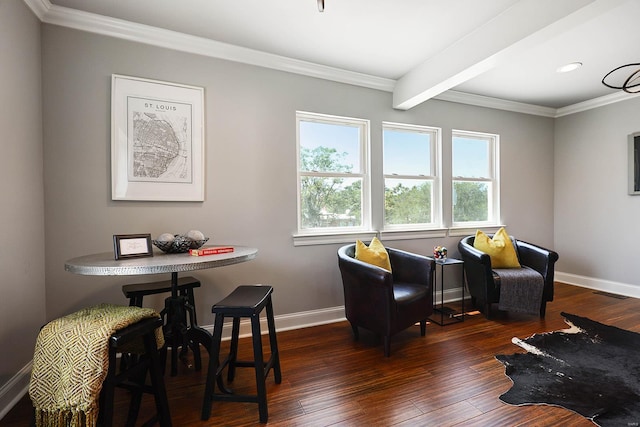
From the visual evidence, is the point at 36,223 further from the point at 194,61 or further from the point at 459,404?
the point at 459,404

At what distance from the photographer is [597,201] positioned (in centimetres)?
411

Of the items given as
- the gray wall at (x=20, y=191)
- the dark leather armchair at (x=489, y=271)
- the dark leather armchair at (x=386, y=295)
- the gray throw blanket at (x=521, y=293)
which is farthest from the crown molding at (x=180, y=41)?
the gray throw blanket at (x=521, y=293)

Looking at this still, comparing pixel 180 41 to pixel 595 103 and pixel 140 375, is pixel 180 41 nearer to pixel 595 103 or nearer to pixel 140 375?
pixel 140 375

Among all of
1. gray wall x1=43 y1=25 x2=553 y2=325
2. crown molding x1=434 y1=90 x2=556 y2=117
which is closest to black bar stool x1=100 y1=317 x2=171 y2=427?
gray wall x1=43 y1=25 x2=553 y2=325

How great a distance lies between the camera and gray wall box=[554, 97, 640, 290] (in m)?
3.84

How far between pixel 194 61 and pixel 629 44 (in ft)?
12.4

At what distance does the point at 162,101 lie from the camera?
2.49 meters

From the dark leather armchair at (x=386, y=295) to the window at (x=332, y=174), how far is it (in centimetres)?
48

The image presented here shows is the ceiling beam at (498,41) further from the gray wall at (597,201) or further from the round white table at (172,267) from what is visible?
the gray wall at (597,201)

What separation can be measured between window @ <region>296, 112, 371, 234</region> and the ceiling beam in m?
0.68

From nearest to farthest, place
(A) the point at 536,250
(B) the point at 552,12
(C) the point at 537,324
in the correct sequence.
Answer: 1. (B) the point at 552,12
2. (C) the point at 537,324
3. (A) the point at 536,250

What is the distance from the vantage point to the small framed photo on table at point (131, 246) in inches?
70.1

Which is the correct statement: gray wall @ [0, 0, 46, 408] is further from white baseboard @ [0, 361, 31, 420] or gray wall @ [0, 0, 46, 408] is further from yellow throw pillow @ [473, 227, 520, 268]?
yellow throw pillow @ [473, 227, 520, 268]

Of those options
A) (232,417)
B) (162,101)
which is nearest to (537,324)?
(232,417)
